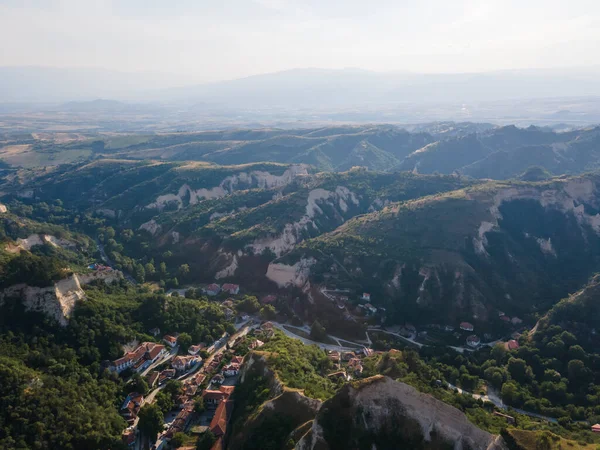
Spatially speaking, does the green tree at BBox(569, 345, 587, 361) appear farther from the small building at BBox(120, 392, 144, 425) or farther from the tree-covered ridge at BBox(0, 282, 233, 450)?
the small building at BBox(120, 392, 144, 425)

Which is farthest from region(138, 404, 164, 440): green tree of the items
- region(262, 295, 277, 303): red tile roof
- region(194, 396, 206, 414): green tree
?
region(262, 295, 277, 303): red tile roof

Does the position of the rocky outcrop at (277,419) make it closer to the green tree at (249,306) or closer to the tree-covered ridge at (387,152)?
the green tree at (249,306)

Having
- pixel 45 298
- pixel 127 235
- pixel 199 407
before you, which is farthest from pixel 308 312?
pixel 127 235

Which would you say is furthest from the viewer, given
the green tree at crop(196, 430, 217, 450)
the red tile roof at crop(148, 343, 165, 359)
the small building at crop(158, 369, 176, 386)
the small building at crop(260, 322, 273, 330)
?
the small building at crop(260, 322, 273, 330)

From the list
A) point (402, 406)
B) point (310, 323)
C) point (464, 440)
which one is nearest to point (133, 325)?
point (310, 323)

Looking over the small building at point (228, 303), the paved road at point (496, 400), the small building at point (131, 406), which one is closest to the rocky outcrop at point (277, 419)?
the small building at point (131, 406)

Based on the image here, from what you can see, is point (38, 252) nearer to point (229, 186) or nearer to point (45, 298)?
point (45, 298)

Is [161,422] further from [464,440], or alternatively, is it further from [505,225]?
[505,225]
